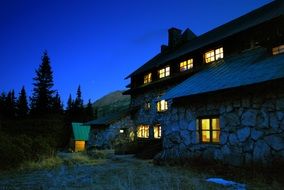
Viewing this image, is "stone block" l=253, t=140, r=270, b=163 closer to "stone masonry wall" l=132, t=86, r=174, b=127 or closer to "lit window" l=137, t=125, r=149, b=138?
"stone masonry wall" l=132, t=86, r=174, b=127

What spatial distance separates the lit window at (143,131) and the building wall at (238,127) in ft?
47.9

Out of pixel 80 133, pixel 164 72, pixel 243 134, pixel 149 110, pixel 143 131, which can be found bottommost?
pixel 80 133

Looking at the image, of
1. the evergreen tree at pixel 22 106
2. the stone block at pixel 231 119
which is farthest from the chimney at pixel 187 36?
the evergreen tree at pixel 22 106

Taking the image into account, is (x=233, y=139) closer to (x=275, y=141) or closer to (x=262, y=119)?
(x=262, y=119)

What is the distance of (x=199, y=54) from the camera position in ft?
71.8

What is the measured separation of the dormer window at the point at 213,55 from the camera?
775 inches

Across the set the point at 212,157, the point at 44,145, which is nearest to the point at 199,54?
the point at 212,157

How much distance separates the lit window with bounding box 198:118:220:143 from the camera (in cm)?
1212

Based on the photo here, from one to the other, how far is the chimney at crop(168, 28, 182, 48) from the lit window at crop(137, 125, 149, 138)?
30.1ft

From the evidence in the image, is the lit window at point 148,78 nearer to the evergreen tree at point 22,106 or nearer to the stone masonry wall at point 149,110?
the stone masonry wall at point 149,110

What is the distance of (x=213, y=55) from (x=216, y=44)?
96 cm

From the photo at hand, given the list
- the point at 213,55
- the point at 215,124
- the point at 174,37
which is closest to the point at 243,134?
the point at 215,124

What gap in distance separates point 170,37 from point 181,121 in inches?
737

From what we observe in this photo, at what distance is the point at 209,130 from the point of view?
1238 centimetres
